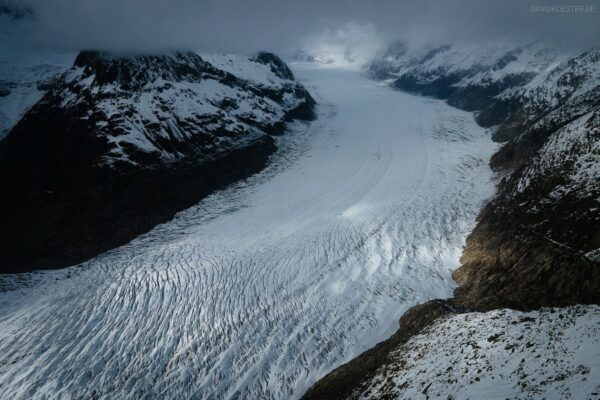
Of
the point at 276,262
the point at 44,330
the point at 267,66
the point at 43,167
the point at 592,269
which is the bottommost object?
the point at 44,330

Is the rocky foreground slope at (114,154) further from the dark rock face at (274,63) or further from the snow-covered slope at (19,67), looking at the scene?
the dark rock face at (274,63)

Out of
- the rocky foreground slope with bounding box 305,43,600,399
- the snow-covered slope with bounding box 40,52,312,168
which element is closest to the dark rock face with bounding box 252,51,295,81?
the snow-covered slope with bounding box 40,52,312,168

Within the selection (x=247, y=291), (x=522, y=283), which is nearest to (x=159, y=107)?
(x=247, y=291)

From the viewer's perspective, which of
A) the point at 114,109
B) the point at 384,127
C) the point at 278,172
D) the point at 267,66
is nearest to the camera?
the point at 114,109

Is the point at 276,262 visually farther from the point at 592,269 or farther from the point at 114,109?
the point at 114,109

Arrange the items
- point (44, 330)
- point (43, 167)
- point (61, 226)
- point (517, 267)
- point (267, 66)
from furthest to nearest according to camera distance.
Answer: point (267, 66)
point (43, 167)
point (61, 226)
point (44, 330)
point (517, 267)

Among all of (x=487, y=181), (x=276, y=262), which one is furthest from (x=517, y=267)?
(x=487, y=181)

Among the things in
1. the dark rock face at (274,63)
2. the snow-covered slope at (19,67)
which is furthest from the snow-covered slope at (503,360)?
the dark rock face at (274,63)
